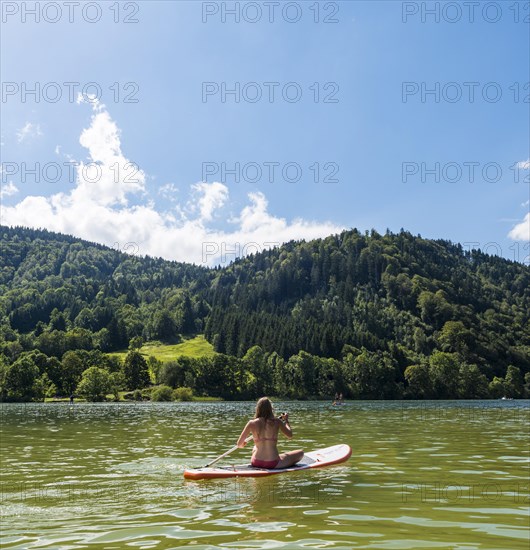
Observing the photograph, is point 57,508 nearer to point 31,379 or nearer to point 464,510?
Result: point 464,510

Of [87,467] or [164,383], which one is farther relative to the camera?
[164,383]

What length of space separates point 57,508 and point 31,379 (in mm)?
160764

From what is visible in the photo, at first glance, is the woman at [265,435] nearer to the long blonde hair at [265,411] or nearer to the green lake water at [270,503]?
the long blonde hair at [265,411]

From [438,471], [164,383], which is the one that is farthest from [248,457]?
[164,383]

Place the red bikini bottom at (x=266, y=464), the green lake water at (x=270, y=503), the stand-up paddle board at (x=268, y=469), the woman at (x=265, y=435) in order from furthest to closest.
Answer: the red bikini bottom at (x=266, y=464)
the woman at (x=265, y=435)
the stand-up paddle board at (x=268, y=469)
the green lake water at (x=270, y=503)

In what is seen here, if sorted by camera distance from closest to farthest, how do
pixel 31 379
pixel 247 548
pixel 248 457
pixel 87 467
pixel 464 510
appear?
pixel 247 548
pixel 464 510
pixel 87 467
pixel 248 457
pixel 31 379

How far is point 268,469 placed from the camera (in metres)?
21.1

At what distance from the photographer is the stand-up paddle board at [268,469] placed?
2002 cm

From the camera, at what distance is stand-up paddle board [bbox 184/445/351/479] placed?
20.0 m

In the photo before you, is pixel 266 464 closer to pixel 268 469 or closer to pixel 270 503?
pixel 268 469

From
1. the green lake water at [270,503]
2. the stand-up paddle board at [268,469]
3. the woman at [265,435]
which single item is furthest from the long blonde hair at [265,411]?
the green lake water at [270,503]

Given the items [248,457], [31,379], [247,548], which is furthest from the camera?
[31,379]

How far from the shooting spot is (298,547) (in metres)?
11.5

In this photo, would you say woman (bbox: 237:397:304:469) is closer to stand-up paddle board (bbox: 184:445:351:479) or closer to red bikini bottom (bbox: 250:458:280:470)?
red bikini bottom (bbox: 250:458:280:470)
